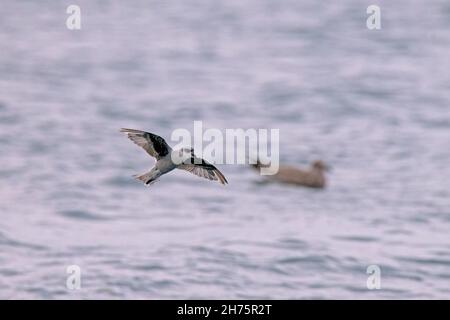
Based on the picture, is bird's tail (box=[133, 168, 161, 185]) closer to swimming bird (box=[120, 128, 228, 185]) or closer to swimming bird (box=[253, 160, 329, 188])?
swimming bird (box=[120, 128, 228, 185])

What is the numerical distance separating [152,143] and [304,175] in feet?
28.9

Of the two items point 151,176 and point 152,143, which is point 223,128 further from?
point 151,176

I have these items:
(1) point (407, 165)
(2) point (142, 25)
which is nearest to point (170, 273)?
(1) point (407, 165)

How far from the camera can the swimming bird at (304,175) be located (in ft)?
56.8

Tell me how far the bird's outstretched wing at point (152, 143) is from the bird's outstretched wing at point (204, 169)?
199mm

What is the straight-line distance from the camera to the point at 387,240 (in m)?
15.5

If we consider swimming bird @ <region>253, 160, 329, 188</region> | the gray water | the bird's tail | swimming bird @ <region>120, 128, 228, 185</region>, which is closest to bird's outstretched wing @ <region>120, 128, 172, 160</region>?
swimming bird @ <region>120, 128, 228, 185</region>

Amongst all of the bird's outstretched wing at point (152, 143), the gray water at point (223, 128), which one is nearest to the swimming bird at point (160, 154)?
the bird's outstretched wing at point (152, 143)

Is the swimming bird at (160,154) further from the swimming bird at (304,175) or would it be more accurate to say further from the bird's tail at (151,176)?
the swimming bird at (304,175)
